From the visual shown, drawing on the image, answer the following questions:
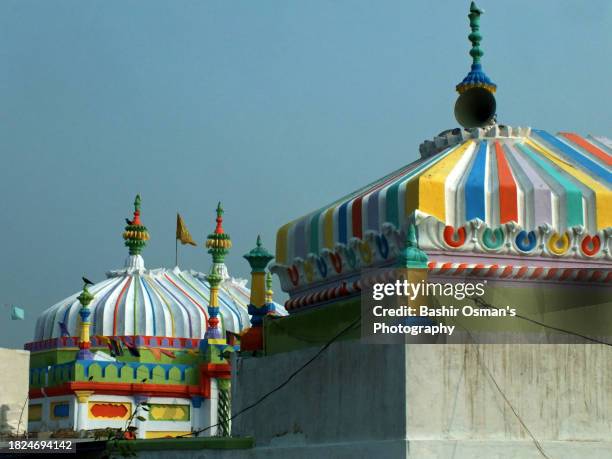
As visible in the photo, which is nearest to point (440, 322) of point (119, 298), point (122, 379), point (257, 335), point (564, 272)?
point (564, 272)

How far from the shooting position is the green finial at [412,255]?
14117mm

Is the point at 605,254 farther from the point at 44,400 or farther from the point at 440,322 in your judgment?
the point at 44,400

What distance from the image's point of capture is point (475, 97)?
17.3 meters

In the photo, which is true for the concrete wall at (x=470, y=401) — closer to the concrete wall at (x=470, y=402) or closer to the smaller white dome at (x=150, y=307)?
the concrete wall at (x=470, y=402)

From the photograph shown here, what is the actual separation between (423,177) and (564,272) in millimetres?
2057

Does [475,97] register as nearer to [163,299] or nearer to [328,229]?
[328,229]

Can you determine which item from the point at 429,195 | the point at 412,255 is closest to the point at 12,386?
the point at 429,195

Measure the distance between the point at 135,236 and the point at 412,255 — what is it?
29147 millimetres

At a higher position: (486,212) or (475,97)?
(475,97)

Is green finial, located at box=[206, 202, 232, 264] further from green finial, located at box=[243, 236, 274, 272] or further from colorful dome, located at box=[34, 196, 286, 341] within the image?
green finial, located at box=[243, 236, 274, 272]

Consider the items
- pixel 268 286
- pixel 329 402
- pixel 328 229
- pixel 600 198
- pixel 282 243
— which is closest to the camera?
pixel 600 198

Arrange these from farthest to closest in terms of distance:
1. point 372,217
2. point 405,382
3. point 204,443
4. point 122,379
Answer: point 122,379, point 204,443, point 372,217, point 405,382

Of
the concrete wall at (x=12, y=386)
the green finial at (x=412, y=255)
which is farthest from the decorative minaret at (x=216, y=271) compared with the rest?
Result: the green finial at (x=412, y=255)

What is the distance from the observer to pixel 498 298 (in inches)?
571
